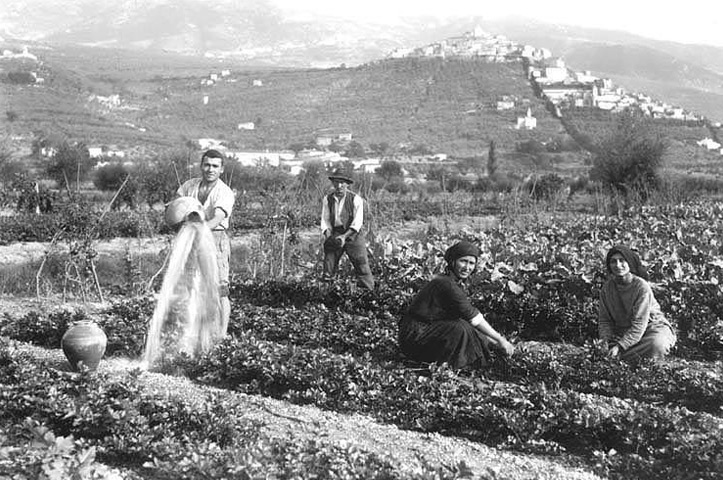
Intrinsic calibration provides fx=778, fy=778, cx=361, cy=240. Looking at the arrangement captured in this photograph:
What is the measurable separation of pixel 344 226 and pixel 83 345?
3.92m

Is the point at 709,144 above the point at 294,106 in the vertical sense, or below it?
below

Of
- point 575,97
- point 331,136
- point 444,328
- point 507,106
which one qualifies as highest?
point 444,328

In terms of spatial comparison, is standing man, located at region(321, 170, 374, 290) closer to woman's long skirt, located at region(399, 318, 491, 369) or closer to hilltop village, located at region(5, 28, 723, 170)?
woman's long skirt, located at region(399, 318, 491, 369)

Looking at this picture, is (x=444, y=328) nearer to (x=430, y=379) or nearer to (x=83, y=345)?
(x=430, y=379)

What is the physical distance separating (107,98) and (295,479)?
7654 centimetres

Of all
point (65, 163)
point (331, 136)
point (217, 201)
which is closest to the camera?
point (217, 201)

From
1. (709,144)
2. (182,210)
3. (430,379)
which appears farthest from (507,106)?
(430,379)

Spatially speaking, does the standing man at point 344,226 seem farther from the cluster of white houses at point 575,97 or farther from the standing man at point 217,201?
the cluster of white houses at point 575,97

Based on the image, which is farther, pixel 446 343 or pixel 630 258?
pixel 630 258

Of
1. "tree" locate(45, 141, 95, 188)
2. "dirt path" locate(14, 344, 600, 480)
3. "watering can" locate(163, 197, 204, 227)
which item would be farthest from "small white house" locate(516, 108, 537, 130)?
"dirt path" locate(14, 344, 600, 480)

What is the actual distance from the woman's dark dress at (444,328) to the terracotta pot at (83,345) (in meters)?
2.25

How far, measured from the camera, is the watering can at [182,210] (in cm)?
599

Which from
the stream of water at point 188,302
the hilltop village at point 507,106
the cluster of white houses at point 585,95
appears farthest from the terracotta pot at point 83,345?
the cluster of white houses at point 585,95

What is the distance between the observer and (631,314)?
611cm
